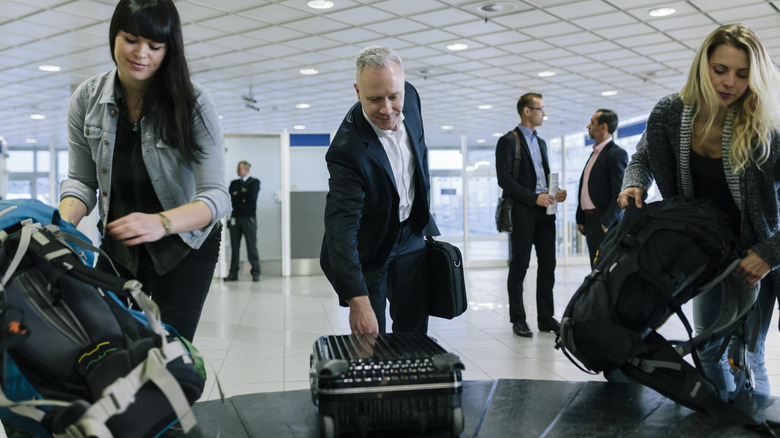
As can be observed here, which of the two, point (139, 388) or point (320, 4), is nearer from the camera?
point (139, 388)

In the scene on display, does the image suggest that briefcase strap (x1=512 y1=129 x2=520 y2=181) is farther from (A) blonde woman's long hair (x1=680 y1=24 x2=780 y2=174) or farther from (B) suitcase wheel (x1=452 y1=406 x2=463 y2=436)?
(B) suitcase wheel (x1=452 y1=406 x2=463 y2=436)

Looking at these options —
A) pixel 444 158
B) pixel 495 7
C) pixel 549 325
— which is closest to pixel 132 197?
pixel 549 325

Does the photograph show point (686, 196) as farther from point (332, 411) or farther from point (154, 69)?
point (154, 69)

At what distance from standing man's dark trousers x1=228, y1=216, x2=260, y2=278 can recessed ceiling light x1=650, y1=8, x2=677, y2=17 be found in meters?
6.12

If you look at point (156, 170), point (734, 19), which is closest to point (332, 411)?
point (156, 170)

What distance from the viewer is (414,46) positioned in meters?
8.66

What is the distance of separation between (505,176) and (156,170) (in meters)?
3.63

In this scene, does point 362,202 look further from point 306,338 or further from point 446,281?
point 306,338

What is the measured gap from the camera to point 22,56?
29.5 ft

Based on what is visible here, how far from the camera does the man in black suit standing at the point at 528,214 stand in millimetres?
5004

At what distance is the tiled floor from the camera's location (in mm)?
3879

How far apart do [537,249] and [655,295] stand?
3.44 m

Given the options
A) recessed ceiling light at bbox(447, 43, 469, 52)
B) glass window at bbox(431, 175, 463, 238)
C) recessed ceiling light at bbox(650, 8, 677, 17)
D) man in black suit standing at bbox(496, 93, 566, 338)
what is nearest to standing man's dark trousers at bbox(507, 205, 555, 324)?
man in black suit standing at bbox(496, 93, 566, 338)

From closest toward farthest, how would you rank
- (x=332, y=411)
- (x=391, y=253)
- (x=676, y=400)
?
1. (x=332, y=411)
2. (x=676, y=400)
3. (x=391, y=253)
